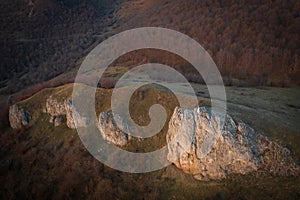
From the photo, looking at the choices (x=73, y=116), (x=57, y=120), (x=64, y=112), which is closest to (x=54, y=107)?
(x=64, y=112)

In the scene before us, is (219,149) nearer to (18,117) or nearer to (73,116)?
(73,116)

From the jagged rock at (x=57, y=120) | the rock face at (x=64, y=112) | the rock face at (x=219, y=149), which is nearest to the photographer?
the rock face at (x=219, y=149)

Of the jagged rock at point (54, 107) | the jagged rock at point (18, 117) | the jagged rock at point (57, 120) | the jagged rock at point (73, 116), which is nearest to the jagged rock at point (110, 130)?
the jagged rock at point (73, 116)

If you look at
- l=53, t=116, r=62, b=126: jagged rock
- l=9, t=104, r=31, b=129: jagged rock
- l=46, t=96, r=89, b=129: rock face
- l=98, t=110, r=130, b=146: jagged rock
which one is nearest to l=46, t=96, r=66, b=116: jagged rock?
l=46, t=96, r=89, b=129: rock face

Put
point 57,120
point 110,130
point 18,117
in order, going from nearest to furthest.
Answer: point 110,130
point 57,120
point 18,117

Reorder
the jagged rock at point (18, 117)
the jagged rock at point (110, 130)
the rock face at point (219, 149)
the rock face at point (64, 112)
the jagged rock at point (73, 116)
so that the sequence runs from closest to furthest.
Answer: the rock face at point (219, 149) → the jagged rock at point (110, 130) → the jagged rock at point (73, 116) → the rock face at point (64, 112) → the jagged rock at point (18, 117)

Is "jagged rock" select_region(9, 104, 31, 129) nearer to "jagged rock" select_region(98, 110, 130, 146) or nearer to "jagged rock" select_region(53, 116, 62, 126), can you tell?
"jagged rock" select_region(53, 116, 62, 126)

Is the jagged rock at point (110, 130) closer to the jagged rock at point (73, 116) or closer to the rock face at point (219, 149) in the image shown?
the jagged rock at point (73, 116)
